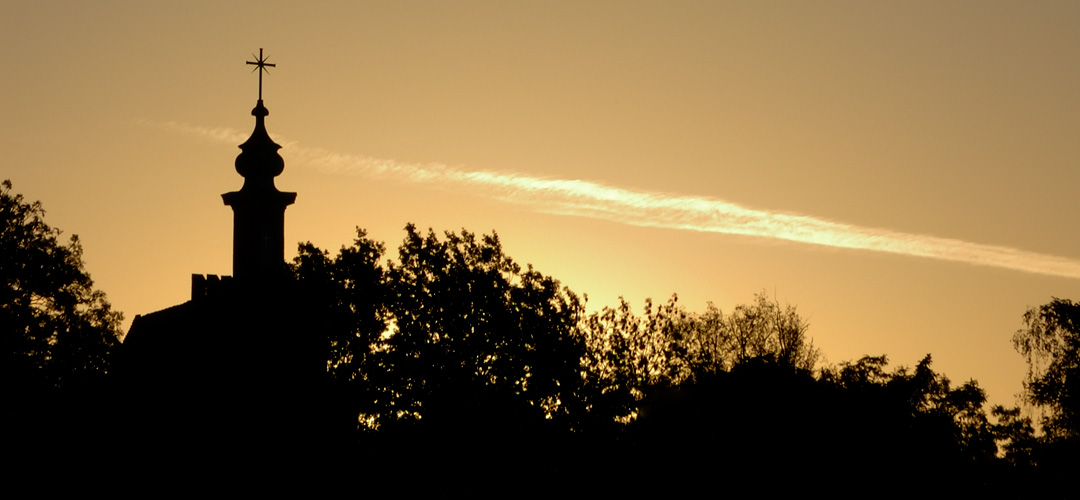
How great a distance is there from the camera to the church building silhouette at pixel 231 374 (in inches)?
2002

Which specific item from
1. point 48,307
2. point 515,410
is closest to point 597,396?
point 515,410

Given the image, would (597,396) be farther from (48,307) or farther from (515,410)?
(48,307)

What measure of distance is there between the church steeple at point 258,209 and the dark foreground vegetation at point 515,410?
13367 millimetres

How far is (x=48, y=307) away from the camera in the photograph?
220 feet

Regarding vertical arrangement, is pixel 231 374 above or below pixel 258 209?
below

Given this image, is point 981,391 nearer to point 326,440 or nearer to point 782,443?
point 782,443

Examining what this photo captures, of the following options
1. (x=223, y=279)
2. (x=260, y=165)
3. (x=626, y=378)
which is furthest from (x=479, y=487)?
(x=260, y=165)

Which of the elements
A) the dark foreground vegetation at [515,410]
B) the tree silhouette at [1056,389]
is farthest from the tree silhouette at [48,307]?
the tree silhouette at [1056,389]

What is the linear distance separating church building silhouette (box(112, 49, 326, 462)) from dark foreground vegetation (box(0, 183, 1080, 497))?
0.12m

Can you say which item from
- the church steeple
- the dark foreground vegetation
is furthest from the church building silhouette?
the church steeple

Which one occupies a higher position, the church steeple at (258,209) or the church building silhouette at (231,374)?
the church steeple at (258,209)

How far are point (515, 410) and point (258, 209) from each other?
28417 mm

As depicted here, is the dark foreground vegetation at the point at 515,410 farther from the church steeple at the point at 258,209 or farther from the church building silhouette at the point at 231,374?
the church steeple at the point at 258,209

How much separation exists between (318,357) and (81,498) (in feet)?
30.4
